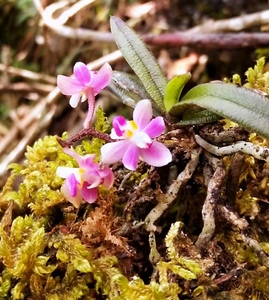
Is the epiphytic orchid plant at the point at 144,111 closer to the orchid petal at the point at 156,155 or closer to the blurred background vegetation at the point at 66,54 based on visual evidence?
the orchid petal at the point at 156,155

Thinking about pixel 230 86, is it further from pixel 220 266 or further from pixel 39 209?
pixel 39 209

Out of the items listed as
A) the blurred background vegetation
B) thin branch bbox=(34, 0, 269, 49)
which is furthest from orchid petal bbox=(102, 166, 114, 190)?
the blurred background vegetation

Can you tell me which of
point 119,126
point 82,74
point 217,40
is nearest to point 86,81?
point 82,74

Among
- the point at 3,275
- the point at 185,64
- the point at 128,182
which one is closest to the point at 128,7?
the point at 185,64

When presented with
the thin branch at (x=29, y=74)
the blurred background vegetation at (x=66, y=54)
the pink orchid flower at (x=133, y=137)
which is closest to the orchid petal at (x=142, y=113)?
the pink orchid flower at (x=133, y=137)

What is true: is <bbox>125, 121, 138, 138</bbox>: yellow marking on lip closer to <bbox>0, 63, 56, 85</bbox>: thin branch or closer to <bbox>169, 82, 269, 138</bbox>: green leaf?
<bbox>169, 82, 269, 138</bbox>: green leaf

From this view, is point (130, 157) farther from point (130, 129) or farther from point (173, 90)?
point (173, 90)
